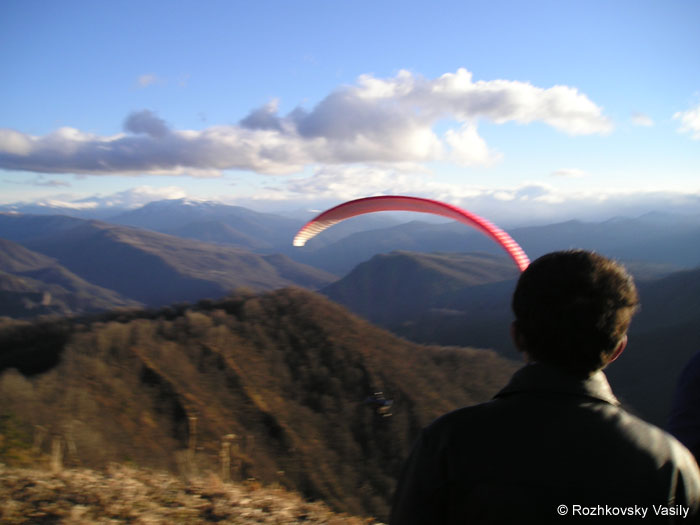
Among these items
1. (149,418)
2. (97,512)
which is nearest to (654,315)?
(149,418)

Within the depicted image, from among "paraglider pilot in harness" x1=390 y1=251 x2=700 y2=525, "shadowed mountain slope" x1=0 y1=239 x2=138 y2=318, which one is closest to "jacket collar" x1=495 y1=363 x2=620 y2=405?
"paraglider pilot in harness" x1=390 y1=251 x2=700 y2=525

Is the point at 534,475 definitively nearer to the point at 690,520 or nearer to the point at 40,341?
the point at 690,520

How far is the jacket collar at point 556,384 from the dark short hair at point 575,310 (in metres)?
0.04

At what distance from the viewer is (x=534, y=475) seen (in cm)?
167

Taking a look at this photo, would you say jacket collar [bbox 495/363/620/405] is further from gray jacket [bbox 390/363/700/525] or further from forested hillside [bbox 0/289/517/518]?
forested hillside [bbox 0/289/517/518]

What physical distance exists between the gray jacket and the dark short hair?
98 mm

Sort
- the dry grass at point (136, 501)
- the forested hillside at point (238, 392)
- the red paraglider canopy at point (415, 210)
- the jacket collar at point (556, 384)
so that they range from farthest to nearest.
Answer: the forested hillside at point (238, 392) → the red paraglider canopy at point (415, 210) → the dry grass at point (136, 501) → the jacket collar at point (556, 384)

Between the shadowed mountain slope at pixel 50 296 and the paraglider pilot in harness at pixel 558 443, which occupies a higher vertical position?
the paraglider pilot in harness at pixel 558 443

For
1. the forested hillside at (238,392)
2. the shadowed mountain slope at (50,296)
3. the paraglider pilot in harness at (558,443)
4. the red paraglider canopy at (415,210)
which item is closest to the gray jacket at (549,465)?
the paraglider pilot in harness at (558,443)

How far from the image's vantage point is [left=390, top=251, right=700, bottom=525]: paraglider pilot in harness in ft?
5.46

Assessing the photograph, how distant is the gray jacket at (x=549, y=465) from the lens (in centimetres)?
166

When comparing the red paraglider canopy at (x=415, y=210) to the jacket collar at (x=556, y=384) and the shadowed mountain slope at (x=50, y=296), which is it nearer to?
the jacket collar at (x=556, y=384)

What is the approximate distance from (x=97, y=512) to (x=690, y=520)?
5.83 m

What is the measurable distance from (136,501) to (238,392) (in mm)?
11881
